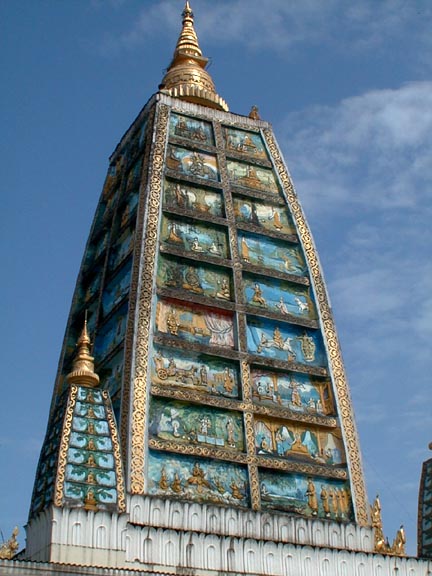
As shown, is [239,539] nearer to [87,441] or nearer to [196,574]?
[196,574]

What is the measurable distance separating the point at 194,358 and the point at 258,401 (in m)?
2.04

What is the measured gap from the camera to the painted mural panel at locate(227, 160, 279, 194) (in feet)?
107

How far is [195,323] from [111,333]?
2422mm

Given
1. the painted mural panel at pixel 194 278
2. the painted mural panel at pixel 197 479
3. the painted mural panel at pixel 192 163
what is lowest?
the painted mural panel at pixel 197 479

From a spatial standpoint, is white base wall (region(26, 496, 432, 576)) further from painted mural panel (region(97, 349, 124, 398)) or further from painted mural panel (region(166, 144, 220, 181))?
painted mural panel (region(166, 144, 220, 181))

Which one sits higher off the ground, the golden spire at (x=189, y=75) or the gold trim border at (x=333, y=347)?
the golden spire at (x=189, y=75)

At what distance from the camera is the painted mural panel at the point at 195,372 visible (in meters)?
27.0

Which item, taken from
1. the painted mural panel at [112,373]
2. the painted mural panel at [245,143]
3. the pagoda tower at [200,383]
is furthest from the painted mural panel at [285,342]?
Answer: the painted mural panel at [245,143]

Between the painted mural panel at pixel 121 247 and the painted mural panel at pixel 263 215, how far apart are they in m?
3.30

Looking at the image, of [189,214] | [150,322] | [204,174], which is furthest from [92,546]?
[204,174]

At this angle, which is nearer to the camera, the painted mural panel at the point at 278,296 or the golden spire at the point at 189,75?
the painted mural panel at the point at 278,296

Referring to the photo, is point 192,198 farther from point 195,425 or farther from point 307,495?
point 307,495

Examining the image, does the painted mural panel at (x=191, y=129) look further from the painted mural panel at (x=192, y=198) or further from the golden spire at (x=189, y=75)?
the painted mural panel at (x=192, y=198)

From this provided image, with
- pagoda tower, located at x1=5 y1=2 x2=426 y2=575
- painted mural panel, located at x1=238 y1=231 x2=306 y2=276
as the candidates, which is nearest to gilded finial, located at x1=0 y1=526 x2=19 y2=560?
pagoda tower, located at x1=5 y1=2 x2=426 y2=575
